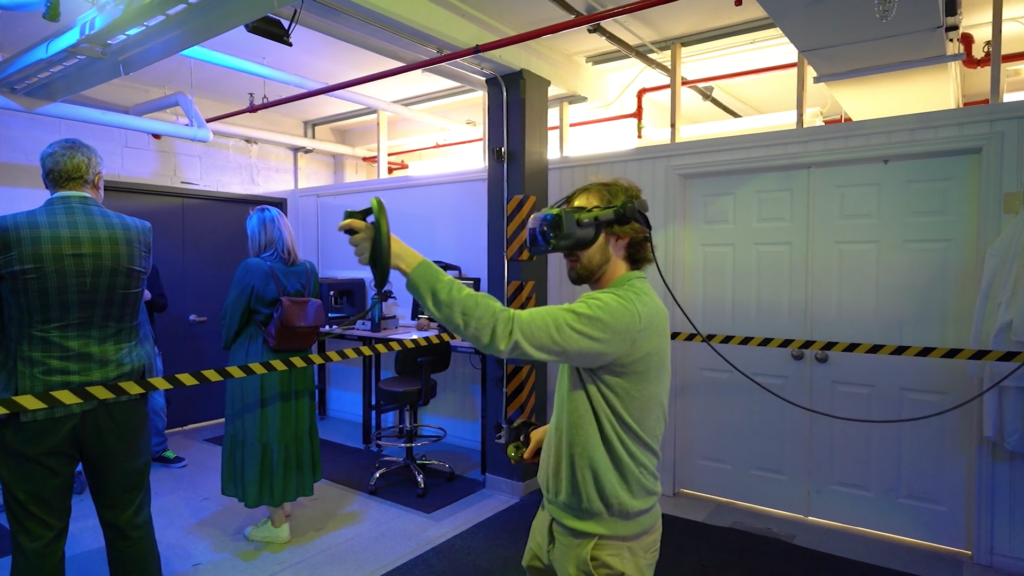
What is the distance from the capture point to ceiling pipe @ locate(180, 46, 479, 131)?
12.3ft

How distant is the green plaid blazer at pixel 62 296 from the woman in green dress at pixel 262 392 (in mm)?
747

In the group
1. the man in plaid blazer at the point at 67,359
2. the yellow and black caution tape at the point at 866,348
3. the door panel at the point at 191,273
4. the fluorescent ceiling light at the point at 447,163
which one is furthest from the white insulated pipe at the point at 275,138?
the yellow and black caution tape at the point at 866,348

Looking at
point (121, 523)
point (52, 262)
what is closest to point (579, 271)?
point (52, 262)

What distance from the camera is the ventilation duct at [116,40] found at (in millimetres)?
2571

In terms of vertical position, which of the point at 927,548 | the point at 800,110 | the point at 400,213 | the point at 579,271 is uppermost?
the point at 800,110

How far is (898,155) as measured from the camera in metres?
3.03

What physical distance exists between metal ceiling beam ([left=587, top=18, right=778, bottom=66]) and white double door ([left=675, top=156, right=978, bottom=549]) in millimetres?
1025

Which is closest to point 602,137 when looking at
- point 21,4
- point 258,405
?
point 258,405

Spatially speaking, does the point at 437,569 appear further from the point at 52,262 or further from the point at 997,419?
the point at 997,419

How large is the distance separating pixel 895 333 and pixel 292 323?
3038mm

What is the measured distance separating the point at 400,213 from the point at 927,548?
4176 millimetres

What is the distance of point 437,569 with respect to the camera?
8.98 feet

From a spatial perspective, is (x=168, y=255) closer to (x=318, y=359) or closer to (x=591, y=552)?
(x=318, y=359)

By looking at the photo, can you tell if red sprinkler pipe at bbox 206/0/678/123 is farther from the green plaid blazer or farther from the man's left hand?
the man's left hand
